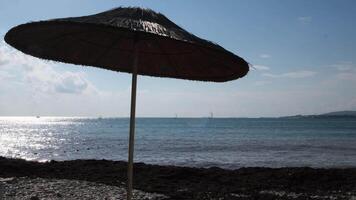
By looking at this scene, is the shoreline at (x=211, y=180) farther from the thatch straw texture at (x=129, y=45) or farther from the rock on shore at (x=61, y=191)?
the thatch straw texture at (x=129, y=45)

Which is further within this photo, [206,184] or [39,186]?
[206,184]

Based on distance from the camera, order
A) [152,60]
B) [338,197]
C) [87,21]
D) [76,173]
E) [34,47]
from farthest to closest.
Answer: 1. [76,173]
2. [338,197]
3. [152,60]
4. [34,47]
5. [87,21]

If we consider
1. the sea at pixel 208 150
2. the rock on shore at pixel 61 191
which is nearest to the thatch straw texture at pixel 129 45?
the rock on shore at pixel 61 191

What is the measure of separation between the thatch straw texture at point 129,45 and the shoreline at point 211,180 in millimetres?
8220

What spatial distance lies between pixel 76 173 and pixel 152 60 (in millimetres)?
14024

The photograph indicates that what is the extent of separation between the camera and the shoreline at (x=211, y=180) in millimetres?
15062

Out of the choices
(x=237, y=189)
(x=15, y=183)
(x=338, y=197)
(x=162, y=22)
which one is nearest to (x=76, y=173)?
(x=15, y=183)

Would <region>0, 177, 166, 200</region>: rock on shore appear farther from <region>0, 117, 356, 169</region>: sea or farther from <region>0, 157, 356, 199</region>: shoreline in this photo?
<region>0, 117, 356, 169</region>: sea

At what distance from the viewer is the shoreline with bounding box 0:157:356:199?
49.4ft

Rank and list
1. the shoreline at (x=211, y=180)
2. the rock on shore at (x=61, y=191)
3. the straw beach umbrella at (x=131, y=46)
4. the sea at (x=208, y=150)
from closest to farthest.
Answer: the straw beach umbrella at (x=131, y=46)
the rock on shore at (x=61, y=191)
the shoreline at (x=211, y=180)
the sea at (x=208, y=150)

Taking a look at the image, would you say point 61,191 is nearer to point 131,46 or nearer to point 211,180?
point 211,180

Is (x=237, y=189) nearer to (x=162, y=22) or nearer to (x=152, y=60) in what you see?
(x=152, y=60)

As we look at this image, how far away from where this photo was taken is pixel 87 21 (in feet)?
14.9

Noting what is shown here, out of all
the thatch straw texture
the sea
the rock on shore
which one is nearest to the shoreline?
the rock on shore
